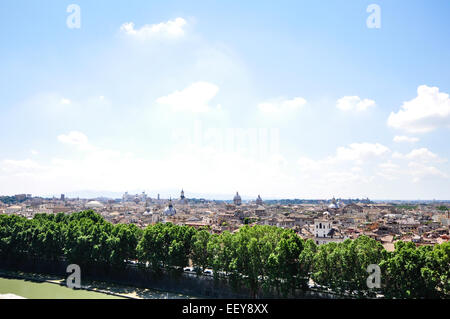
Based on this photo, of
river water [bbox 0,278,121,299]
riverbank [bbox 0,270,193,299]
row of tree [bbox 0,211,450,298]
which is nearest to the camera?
row of tree [bbox 0,211,450,298]

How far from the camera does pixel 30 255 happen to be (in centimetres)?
3822

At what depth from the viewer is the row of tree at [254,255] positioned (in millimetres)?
23469

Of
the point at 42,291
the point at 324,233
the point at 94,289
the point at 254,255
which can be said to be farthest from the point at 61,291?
the point at 324,233

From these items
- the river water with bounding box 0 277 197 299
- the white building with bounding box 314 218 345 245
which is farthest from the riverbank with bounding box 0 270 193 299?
the white building with bounding box 314 218 345 245

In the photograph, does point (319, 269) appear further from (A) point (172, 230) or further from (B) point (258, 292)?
(A) point (172, 230)

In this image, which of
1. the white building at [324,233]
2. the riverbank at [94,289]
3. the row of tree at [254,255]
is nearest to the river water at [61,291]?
the riverbank at [94,289]

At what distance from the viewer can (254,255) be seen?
27953 millimetres

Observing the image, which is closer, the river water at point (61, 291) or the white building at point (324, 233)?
the river water at point (61, 291)

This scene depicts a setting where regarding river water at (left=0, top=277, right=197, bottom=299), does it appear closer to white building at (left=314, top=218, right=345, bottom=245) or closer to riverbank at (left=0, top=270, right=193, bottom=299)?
riverbank at (left=0, top=270, right=193, bottom=299)

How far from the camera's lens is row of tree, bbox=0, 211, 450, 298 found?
2347 cm

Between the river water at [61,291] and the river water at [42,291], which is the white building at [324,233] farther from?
the river water at [42,291]
